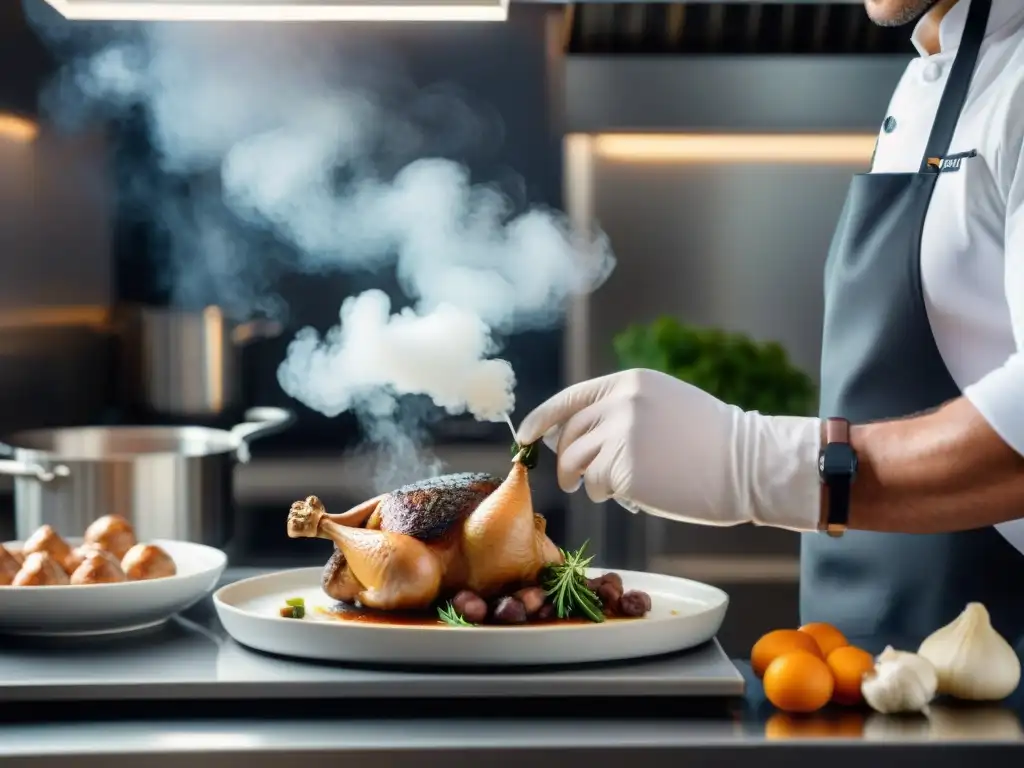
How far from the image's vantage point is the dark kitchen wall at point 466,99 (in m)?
3.22

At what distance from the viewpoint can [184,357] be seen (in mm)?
3307

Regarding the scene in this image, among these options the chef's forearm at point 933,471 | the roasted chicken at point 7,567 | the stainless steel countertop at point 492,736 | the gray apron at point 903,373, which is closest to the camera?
the stainless steel countertop at point 492,736

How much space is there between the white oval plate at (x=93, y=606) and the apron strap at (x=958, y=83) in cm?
107

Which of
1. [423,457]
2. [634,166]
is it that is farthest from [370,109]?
[423,457]

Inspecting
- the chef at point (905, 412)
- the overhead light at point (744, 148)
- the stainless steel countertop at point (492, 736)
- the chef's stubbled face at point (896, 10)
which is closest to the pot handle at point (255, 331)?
the overhead light at point (744, 148)

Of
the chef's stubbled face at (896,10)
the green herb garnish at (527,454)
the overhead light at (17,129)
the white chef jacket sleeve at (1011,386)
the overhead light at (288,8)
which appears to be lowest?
the green herb garnish at (527,454)

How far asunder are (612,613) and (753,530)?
6.12ft

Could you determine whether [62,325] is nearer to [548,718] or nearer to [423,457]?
[423,457]

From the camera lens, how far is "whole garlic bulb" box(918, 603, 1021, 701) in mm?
999

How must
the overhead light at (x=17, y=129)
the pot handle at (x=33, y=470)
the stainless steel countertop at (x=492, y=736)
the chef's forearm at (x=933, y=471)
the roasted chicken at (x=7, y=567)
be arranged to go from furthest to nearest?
the overhead light at (x=17, y=129), the pot handle at (x=33, y=470), the roasted chicken at (x=7, y=567), the chef's forearm at (x=933, y=471), the stainless steel countertop at (x=492, y=736)

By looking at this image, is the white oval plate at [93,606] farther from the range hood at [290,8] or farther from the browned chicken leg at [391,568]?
the range hood at [290,8]

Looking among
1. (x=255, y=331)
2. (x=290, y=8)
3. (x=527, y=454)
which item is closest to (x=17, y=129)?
(x=255, y=331)

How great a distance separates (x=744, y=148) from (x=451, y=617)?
2.44 m

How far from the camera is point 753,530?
2977 mm
